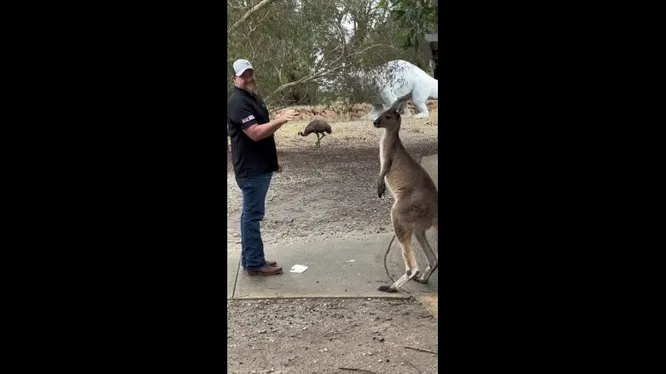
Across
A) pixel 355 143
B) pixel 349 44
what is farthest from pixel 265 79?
pixel 355 143

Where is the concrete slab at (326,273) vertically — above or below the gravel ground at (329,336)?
above

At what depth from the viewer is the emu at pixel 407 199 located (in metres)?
5.61

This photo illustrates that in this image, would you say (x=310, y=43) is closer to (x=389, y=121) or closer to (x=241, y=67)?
(x=389, y=121)

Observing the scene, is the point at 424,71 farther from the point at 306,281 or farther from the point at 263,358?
the point at 263,358

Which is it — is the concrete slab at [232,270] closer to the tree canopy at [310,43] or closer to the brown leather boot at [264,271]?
the brown leather boot at [264,271]

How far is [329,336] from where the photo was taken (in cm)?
475

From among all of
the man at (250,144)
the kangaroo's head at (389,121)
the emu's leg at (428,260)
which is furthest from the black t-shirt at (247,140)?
the emu's leg at (428,260)

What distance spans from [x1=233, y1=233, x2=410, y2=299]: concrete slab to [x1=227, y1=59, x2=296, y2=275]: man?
45cm

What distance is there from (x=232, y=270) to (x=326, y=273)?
0.85 meters

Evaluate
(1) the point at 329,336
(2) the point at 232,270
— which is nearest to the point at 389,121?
(2) the point at 232,270

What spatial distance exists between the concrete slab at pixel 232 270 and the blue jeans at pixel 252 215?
16 cm

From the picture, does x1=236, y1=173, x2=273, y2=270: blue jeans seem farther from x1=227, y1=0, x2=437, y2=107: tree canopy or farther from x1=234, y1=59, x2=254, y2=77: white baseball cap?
x1=227, y1=0, x2=437, y2=107: tree canopy
